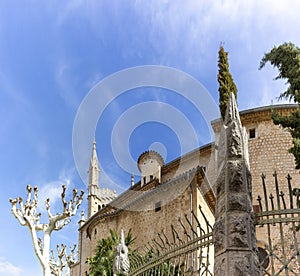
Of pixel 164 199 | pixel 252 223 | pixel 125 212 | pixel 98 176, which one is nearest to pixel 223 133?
pixel 252 223

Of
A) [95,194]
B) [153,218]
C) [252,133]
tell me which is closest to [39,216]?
[153,218]

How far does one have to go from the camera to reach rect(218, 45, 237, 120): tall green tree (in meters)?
19.8

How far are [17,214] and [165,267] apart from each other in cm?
1425

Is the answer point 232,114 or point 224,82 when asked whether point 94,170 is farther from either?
point 232,114

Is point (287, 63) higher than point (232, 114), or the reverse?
point (287, 63)

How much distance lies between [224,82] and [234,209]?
1649cm

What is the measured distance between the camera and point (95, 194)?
2012 inches

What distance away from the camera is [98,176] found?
53.7 metres

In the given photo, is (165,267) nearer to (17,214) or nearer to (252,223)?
(252,223)

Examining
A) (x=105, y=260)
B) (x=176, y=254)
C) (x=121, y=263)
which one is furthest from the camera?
(x=105, y=260)

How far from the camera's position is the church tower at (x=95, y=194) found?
5041 centimetres

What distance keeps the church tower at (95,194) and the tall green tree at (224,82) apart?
102ft

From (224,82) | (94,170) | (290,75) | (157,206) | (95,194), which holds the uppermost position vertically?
(94,170)

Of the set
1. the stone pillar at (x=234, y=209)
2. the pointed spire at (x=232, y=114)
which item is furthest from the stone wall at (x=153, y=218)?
the stone pillar at (x=234, y=209)
